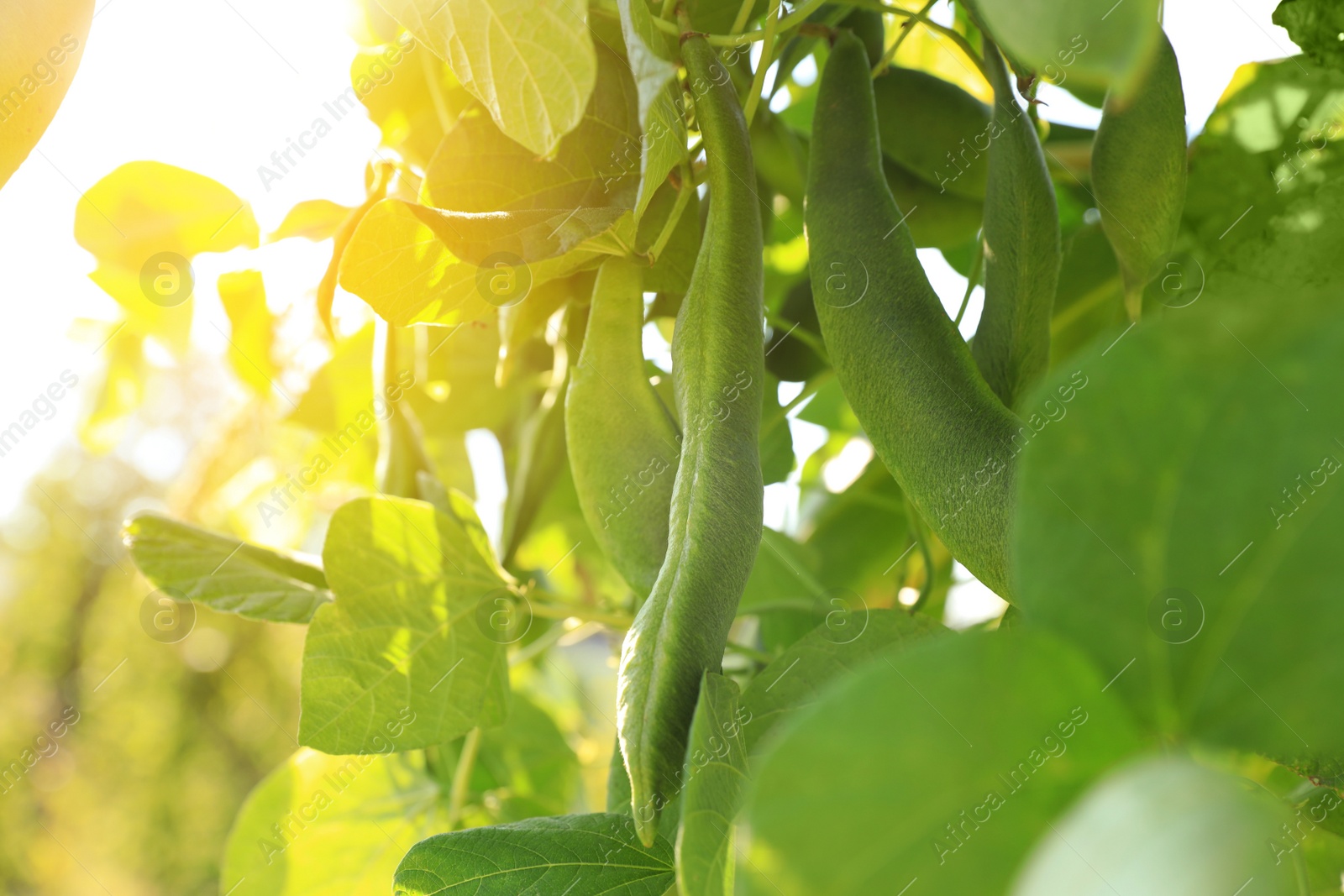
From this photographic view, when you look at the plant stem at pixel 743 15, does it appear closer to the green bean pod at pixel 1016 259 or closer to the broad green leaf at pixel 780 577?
the green bean pod at pixel 1016 259

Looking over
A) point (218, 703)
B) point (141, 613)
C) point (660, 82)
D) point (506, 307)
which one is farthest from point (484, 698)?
point (218, 703)

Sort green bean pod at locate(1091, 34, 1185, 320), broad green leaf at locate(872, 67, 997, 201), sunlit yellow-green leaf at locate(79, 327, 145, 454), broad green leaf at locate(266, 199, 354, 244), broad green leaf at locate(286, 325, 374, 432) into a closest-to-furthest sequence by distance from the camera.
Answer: green bean pod at locate(1091, 34, 1185, 320)
broad green leaf at locate(872, 67, 997, 201)
broad green leaf at locate(266, 199, 354, 244)
broad green leaf at locate(286, 325, 374, 432)
sunlit yellow-green leaf at locate(79, 327, 145, 454)

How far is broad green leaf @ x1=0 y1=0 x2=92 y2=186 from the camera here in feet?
1.12

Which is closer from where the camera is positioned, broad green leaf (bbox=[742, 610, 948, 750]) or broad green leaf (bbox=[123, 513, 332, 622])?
broad green leaf (bbox=[742, 610, 948, 750])

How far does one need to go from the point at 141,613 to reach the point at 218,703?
5175 mm

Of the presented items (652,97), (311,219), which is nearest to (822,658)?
(652,97)

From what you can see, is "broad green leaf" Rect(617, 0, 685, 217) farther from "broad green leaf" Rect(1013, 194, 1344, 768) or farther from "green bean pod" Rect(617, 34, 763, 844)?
"broad green leaf" Rect(1013, 194, 1344, 768)

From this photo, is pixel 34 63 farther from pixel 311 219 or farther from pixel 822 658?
pixel 822 658

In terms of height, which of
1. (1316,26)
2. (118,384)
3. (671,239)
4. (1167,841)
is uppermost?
(118,384)

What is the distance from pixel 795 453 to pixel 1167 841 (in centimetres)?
52

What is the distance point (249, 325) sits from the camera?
26.0 inches

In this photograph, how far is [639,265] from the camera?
1.20ft

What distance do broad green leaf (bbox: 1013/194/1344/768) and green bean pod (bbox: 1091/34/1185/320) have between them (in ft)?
0.72

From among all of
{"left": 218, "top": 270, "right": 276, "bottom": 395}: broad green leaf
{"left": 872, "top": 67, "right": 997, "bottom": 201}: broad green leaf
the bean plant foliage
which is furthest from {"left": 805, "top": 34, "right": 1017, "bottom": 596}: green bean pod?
{"left": 218, "top": 270, "right": 276, "bottom": 395}: broad green leaf
